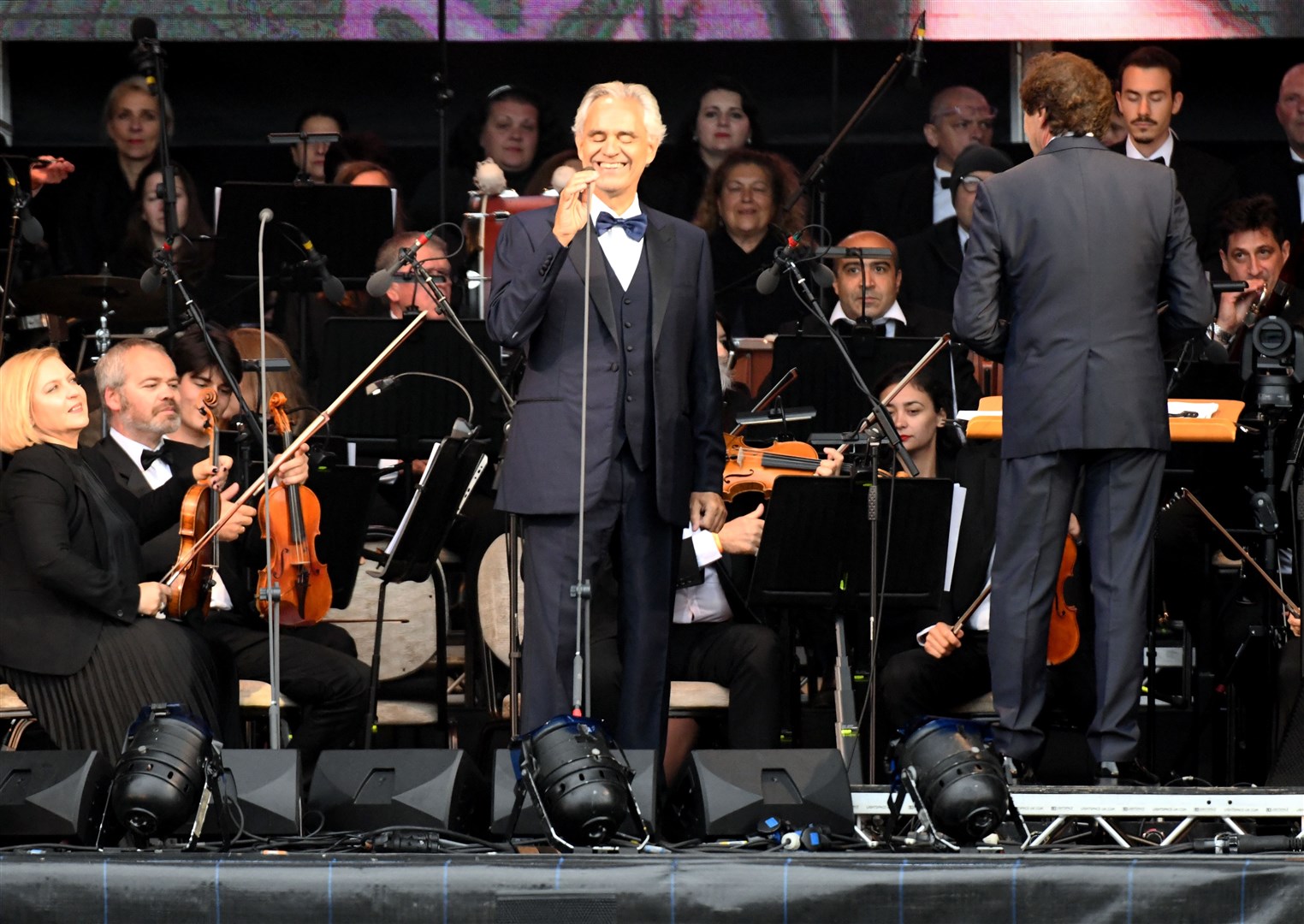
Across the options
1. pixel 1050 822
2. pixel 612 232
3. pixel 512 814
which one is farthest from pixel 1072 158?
pixel 512 814

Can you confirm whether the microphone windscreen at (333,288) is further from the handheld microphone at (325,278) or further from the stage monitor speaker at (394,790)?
the stage monitor speaker at (394,790)

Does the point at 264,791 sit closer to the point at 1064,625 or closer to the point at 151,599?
the point at 151,599

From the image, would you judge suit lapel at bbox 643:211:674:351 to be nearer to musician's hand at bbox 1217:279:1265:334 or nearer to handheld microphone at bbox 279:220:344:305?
handheld microphone at bbox 279:220:344:305

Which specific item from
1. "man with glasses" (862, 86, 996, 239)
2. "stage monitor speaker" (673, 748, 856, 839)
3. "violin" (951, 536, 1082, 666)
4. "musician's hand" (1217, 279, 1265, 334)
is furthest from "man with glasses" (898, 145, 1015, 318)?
"stage monitor speaker" (673, 748, 856, 839)

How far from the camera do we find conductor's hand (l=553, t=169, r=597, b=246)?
4.47m

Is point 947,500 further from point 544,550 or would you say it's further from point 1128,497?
point 544,550

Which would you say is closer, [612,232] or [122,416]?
[612,232]

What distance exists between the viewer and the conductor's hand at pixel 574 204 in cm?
447

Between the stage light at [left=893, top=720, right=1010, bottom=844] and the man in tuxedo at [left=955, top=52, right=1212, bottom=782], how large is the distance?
24.4 inches

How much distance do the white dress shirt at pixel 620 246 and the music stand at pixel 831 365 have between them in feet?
5.67

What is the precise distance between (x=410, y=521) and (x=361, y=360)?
997 mm

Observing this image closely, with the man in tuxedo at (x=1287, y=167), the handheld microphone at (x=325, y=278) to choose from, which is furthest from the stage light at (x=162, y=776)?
the man in tuxedo at (x=1287, y=167)

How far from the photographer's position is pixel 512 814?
4.25 meters

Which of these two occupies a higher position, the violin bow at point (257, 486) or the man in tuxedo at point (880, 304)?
the man in tuxedo at point (880, 304)
